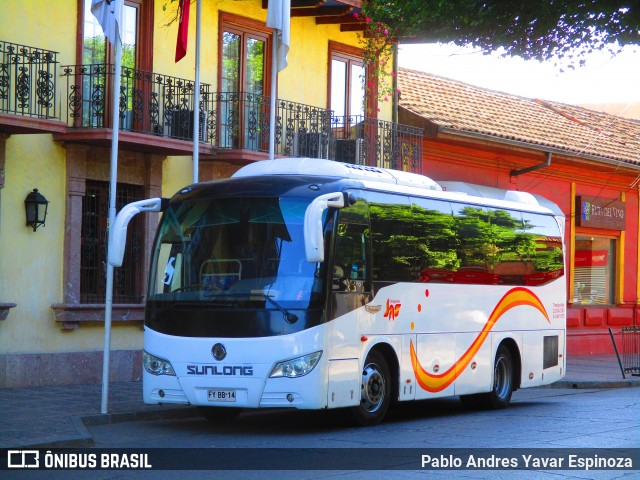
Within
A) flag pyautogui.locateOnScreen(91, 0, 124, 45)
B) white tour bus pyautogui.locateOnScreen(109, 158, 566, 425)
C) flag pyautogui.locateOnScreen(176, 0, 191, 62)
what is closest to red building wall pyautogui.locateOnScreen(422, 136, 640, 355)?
flag pyautogui.locateOnScreen(176, 0, 191, 62)

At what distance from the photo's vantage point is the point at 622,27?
462 inches

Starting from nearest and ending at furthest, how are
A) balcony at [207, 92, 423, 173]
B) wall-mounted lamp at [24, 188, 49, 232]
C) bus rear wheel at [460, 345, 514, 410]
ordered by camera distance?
bus rear wheel at [460, 345, 514, 410] → wall-mounted lamp at [24, 188, 49, 232] → balcony at [207, 92, 423, 173]

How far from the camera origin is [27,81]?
1797 cm

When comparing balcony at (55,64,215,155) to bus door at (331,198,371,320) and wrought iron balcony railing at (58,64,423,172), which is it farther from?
bus door at (331,198,371,320)

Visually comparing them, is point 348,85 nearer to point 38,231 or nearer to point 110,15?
point 38,231

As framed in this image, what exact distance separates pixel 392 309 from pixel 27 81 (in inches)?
280

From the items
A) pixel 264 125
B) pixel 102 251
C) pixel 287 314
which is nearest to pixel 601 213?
pixel 264 125

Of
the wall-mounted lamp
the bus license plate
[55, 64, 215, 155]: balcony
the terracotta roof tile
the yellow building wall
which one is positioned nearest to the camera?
the bus license plate

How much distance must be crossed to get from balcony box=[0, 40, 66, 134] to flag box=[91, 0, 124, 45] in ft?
8.30

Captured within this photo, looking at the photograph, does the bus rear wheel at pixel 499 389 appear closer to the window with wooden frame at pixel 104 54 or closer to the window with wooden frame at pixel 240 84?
the window with wooden frame at pixel 240 84

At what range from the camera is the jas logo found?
14.6 m

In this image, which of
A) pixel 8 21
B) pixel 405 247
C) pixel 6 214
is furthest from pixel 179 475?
pixel 8 21

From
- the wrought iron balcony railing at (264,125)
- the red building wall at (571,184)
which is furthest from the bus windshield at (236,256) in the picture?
the red building wall at (571,184)

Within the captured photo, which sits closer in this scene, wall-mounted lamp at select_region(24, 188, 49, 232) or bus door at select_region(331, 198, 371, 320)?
bus door at select_region(331, 198, 371, 320)
